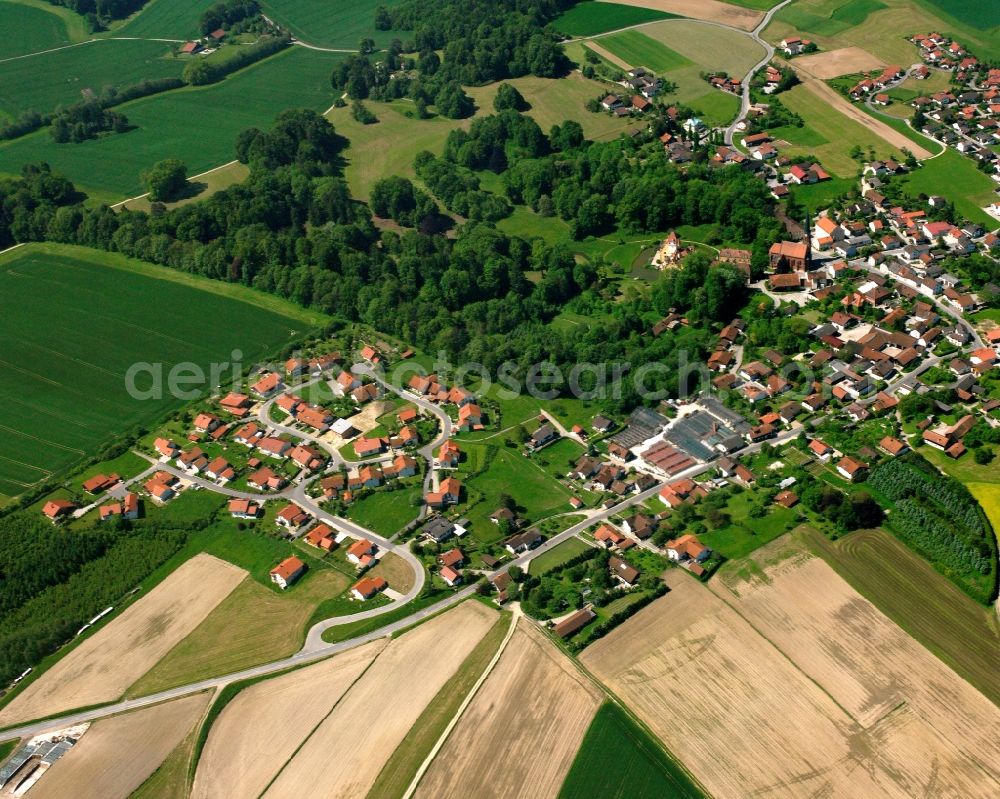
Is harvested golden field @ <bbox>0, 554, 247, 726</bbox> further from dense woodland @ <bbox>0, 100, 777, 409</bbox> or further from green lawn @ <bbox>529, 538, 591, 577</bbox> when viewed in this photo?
dense woodland @ <bbox>0, 100, 777, 409</bbox>

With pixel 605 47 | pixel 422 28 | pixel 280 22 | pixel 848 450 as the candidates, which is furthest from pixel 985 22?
pixel 280 22

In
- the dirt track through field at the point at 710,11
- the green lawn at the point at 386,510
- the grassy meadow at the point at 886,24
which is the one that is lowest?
the green lawn at the point at 386,510

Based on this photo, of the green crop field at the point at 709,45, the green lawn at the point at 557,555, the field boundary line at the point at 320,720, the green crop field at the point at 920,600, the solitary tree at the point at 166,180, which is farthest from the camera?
the green crop field at the point at 709,45

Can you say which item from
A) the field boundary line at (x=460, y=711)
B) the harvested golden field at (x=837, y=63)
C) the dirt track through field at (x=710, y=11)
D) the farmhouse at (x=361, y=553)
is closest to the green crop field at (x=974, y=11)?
the harvested golden field at (x=837, y=63)

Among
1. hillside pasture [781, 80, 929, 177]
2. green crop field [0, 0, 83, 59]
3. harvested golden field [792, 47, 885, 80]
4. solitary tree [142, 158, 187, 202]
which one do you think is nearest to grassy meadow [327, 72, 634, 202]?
solitary tree [142, 158, 187, 202]

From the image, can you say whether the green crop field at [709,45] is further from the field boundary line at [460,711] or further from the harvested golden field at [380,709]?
the harvested golden field at [380,709]

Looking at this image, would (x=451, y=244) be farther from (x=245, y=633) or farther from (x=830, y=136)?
(x=245, y=633)

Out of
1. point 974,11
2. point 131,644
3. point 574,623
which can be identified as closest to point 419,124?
point 974,11
